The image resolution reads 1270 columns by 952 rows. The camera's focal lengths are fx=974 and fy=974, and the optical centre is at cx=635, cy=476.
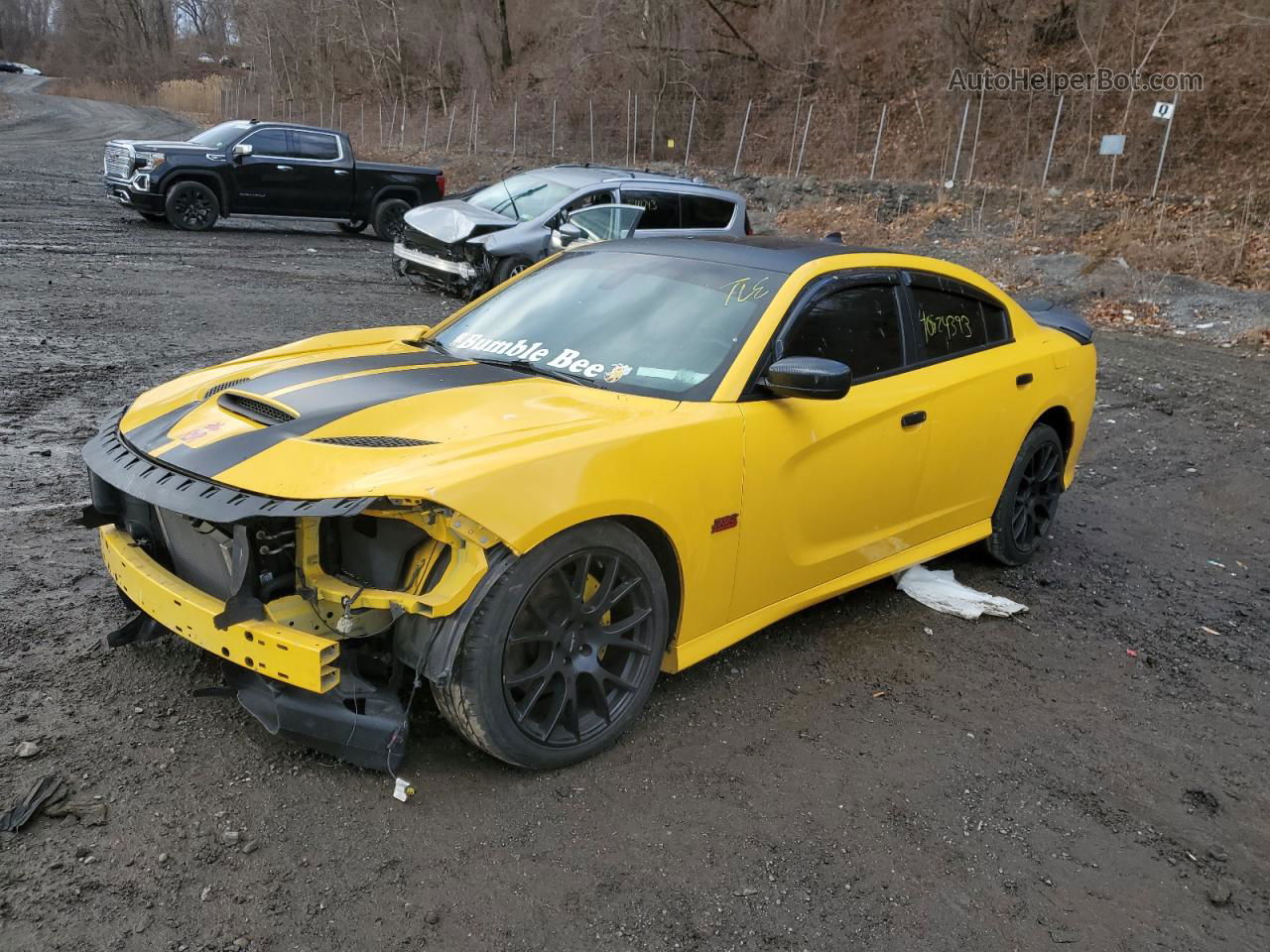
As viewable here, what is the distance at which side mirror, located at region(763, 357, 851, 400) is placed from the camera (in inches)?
133

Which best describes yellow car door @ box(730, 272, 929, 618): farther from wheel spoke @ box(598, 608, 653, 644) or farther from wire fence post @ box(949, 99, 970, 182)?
wire fence post @ box(949, 99, 970, 182)

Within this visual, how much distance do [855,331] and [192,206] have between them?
14.1 m

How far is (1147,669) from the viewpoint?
4215mm

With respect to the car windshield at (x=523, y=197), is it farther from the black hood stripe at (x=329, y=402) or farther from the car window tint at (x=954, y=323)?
the black hood stripe at (x=329, y=402)

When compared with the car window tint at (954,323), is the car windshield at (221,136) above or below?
above

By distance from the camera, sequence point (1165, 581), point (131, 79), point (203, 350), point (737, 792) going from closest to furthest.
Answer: point (737, 792)
point (1165, 581)
point (203, 350)
point (131, 79)

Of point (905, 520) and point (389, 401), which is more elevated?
point (389, 401)

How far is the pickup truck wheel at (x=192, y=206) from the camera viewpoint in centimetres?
1489

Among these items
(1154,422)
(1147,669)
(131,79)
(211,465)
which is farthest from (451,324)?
(131,79)

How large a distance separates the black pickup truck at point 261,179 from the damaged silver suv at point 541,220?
4757 millimetres

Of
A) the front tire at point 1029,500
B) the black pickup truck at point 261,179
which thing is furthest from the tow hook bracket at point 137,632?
the black pickup truck at point 261,179

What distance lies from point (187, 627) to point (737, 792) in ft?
5.74

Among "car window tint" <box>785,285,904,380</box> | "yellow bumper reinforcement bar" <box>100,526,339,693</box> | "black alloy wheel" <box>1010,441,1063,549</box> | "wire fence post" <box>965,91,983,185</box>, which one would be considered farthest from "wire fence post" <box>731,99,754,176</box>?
"yellow bumper reinforcement bar" <box>100,526,339,693</box>

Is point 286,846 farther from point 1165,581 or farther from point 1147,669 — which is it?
point 1165,581
